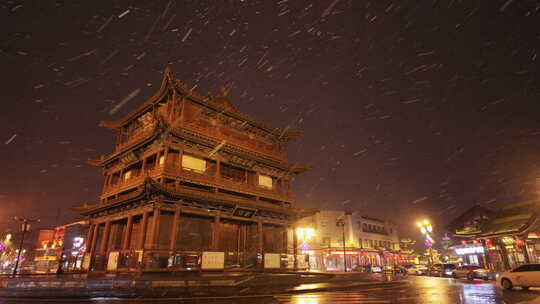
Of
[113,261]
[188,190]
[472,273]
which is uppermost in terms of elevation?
[188,190]

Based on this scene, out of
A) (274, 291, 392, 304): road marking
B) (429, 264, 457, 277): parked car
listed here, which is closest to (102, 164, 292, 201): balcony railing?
(274, 291, 392, 304): road marking

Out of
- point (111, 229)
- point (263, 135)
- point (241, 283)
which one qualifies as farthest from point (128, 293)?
point (263, 135)

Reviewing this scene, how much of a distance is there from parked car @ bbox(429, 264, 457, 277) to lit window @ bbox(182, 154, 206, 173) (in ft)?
91.9

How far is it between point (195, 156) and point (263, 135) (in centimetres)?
979

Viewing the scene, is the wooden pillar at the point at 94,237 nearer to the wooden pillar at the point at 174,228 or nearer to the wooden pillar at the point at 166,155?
the wooden pillar at the point at 174,228

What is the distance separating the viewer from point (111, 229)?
85.4ft

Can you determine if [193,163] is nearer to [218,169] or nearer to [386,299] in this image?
[218,169]

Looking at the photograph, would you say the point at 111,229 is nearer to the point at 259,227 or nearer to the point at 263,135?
the point at 259,227

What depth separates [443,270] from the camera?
32.2m

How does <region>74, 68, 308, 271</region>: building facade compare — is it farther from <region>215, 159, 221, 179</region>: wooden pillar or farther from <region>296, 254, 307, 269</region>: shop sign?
<region>296, 254, 307, 269</region>: shop sign

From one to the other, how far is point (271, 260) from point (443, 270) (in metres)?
21.6

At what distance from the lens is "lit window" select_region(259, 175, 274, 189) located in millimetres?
29583

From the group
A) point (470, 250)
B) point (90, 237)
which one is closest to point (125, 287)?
point (90, 237)

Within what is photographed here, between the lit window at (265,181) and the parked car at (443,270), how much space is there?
2121 cm
